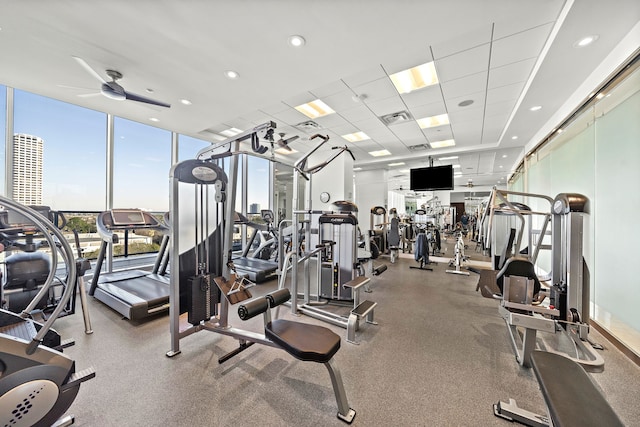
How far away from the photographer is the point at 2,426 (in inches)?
46.3

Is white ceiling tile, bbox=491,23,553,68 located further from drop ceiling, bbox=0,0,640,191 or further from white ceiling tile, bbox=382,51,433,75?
white ceiling tile, bbox=382,51,433,75

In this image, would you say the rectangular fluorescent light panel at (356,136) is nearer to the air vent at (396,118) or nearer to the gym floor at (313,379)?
the air vent at (396,118)

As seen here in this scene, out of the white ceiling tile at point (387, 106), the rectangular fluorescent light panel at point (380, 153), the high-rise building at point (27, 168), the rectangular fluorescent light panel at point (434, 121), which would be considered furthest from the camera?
the rectangular fluorescent light panel at point (380, 153)

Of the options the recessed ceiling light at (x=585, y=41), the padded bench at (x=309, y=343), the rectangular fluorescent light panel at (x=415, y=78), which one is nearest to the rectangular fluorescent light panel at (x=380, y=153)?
the rectangular fluorescent light panel at (x=415, y=78)

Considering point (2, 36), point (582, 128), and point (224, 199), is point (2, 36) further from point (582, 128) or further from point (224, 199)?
point (582, 128)

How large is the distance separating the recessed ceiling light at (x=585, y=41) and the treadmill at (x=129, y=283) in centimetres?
569

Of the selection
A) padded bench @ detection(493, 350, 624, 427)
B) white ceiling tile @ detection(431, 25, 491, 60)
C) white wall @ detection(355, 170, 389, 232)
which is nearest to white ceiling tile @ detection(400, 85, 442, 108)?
white ceiling tile @ detection(431, 25, 491, 60)

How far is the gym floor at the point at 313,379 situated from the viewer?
164 cm

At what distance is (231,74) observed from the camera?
3.45 metres

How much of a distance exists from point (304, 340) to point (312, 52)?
3109mm

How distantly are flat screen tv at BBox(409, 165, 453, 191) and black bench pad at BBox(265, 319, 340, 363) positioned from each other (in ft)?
22.2

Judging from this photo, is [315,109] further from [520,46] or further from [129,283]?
[129,283]

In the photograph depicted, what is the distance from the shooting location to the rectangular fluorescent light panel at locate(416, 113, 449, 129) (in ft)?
16.9

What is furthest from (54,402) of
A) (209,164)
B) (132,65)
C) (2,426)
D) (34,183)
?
(34,183)
